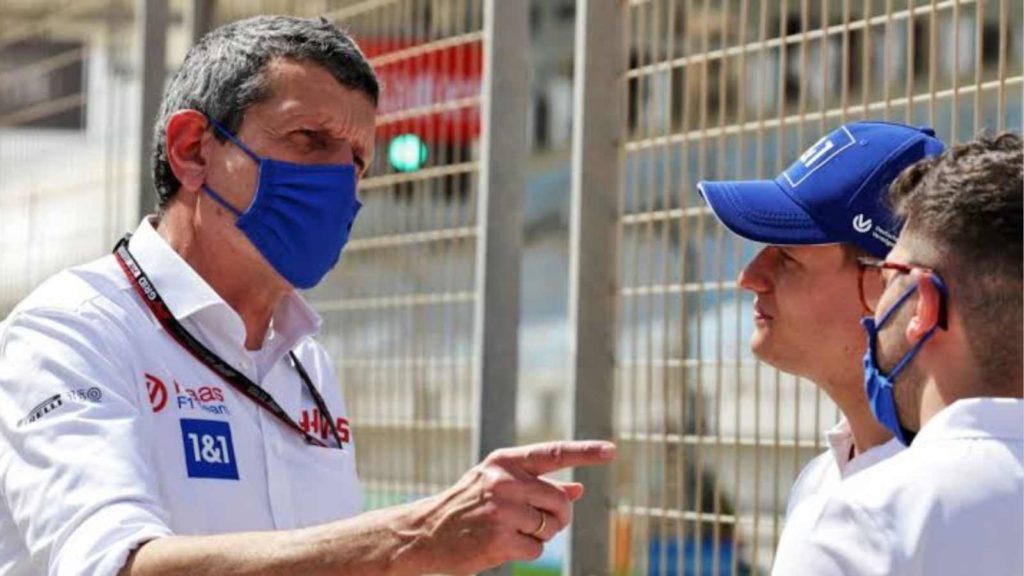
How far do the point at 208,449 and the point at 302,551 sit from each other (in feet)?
1.75

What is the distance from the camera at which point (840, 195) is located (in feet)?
11.9

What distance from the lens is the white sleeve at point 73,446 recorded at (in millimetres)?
3215

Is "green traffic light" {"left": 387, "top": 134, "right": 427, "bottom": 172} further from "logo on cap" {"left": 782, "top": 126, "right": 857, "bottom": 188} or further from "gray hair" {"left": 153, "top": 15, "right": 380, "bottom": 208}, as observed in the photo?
"logo on cap" {"left": 782, "top": 126, "right": 857, "bottom": 188}

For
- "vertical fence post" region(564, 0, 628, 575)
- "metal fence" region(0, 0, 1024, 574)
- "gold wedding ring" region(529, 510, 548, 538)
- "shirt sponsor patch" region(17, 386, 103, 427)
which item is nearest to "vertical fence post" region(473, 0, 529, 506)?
"metal fence" region(0, 0, 1024, 574)

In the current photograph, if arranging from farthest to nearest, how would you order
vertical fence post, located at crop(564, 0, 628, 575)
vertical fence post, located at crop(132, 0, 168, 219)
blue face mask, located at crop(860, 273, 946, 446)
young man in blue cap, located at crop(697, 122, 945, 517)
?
1. vertical fence post, located at crop(132, 0, 168, 219)
2. vertical fence post, located at crop(564, 0, 628, 575)
3. young man in blue cap, located at crop(697, 122, 945, 517)
4. blue face mask, located at crop(860, 273, 946, 446)

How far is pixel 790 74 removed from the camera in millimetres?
4645

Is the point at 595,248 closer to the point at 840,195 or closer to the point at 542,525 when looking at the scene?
the point at 840,195

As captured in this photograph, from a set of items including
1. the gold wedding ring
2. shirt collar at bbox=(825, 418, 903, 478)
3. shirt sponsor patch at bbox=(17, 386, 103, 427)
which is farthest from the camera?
shirt collar at bbox=(825, 418, 903, 478)

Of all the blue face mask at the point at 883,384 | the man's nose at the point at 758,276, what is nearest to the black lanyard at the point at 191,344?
the man's nose at the point at 758,276

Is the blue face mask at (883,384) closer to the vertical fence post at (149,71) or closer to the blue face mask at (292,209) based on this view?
the blue face mask at (292,209)

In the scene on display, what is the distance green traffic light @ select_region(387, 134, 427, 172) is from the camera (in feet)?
20.3

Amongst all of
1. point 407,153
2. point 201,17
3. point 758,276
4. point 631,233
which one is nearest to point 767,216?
point 758,276

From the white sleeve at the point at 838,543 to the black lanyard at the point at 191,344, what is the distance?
1.39 metres

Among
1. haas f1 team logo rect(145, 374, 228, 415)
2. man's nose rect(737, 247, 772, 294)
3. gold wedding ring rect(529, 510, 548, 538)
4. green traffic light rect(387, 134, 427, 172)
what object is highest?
green traffic light rect(387, 134, 427, 172)
